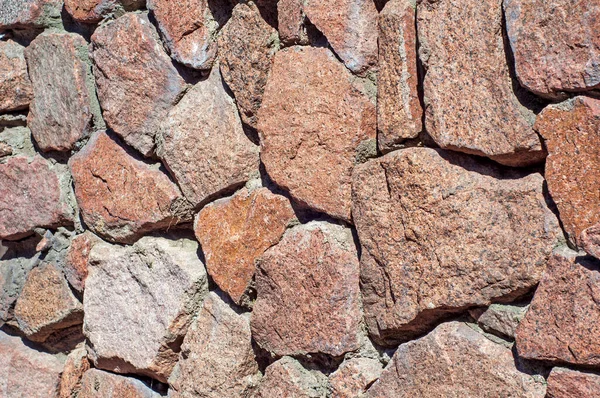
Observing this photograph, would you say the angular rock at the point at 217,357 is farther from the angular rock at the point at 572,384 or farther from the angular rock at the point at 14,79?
the angular rock at the point at 14,79

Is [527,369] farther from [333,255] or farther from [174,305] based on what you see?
[174,305]

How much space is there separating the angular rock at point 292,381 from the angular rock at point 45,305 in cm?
79

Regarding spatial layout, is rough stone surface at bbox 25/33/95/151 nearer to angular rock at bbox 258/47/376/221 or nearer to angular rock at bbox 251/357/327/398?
angular rock at bbox 258/47/376/221

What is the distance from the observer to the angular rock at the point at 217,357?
5.68ft

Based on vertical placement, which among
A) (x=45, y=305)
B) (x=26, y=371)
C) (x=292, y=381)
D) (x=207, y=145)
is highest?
(x=207, y=145)

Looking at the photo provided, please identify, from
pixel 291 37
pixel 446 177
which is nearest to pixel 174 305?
pixel 291 37

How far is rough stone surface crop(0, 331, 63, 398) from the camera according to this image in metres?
2.30

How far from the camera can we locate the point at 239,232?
171 cm

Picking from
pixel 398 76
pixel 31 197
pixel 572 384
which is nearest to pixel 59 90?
pixel 31 197

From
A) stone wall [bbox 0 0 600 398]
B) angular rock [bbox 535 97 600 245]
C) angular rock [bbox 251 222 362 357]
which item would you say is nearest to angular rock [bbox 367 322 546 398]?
stone wall [bbox 0 0 600 398]

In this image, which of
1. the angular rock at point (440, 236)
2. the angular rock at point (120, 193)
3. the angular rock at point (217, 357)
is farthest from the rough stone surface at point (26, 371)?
the angular rock at point (440, 236)

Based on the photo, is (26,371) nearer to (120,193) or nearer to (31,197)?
(31,197)

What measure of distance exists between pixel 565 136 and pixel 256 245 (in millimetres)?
738

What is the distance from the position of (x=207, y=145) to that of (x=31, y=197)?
2.55ft
